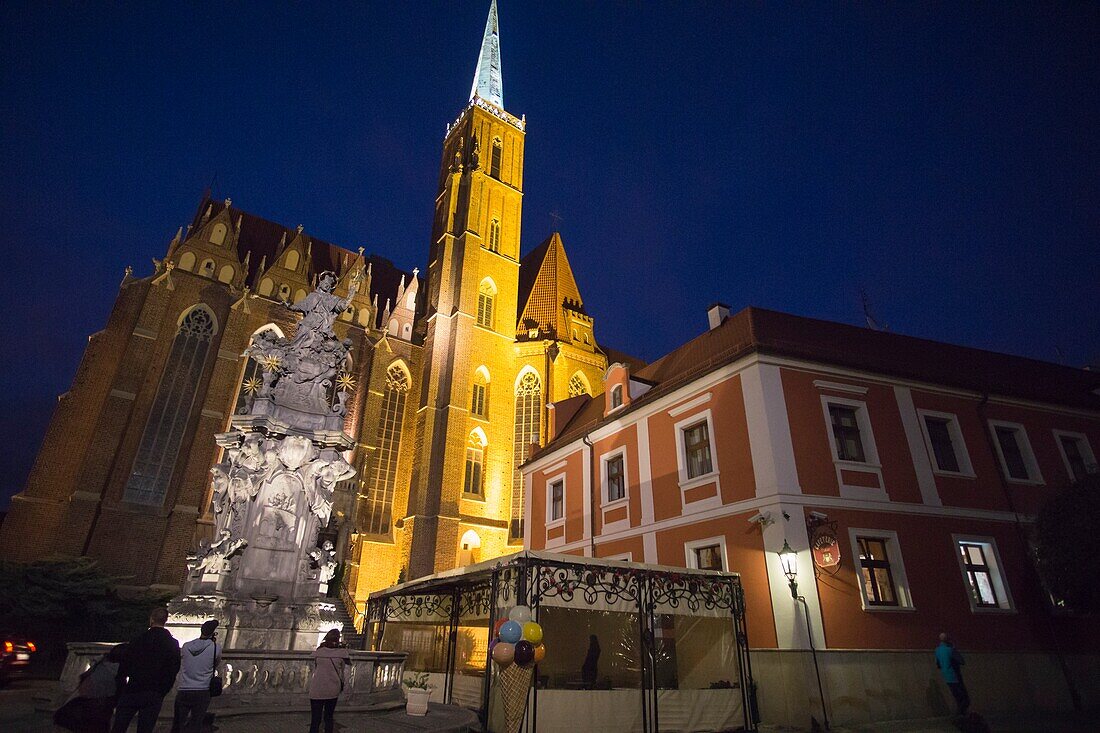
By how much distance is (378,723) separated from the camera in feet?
22.5

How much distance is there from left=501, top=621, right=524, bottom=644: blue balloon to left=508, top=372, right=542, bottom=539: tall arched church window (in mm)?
20287

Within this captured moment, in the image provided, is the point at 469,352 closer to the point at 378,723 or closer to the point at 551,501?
the point at 551,501

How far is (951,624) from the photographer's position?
430 inches

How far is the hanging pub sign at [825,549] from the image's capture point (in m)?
10.4

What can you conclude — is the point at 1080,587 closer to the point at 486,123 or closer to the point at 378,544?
the point at 378,544

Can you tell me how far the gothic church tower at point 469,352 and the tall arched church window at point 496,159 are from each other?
3.3 inches

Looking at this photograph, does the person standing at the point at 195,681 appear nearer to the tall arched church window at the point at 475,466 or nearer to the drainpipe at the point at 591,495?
the drainpipe at the point at 591,495

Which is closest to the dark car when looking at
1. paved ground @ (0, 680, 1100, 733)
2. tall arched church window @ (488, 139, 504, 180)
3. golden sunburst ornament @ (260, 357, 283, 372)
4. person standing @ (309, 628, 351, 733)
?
paved ground @ (0, 680, 1100, 733)

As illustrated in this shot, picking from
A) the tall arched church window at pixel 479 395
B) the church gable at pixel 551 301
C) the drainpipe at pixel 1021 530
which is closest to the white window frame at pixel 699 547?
the drainpipe at pixel 1021 530

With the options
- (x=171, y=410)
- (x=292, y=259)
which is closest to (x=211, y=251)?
(x=292, y=259)

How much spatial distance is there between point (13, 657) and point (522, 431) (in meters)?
20.9

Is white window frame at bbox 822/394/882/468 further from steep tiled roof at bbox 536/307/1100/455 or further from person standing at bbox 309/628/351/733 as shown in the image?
person standing at bbox 309/628/351/733

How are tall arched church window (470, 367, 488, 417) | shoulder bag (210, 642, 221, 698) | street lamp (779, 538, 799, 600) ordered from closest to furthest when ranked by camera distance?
shoulder bag (210, 642, 221, 698)
street lamp (779, 538, 799, 600)
tall arched church window (470, 367, 488, 417)

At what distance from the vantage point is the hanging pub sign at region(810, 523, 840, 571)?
34.1ft
